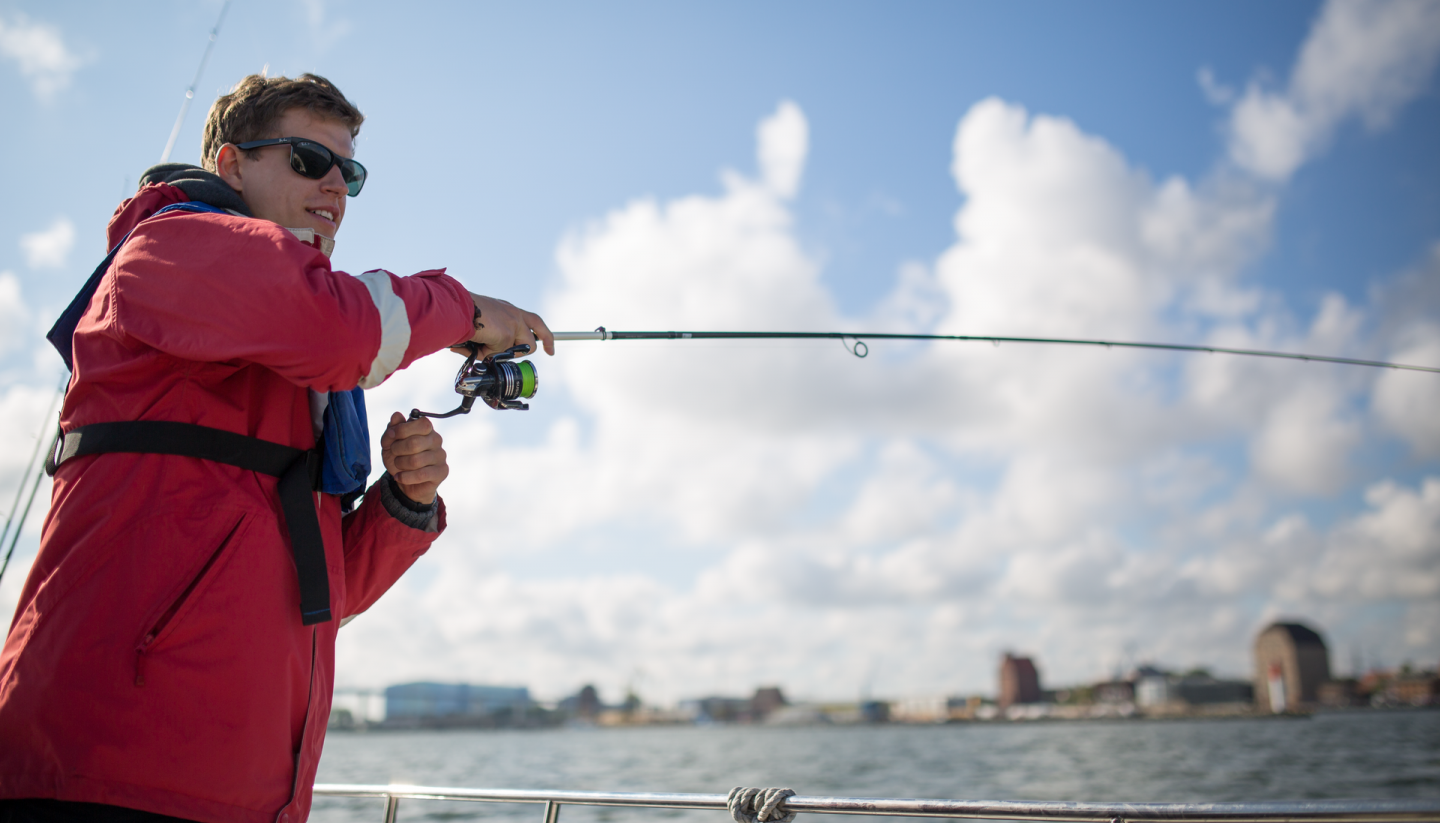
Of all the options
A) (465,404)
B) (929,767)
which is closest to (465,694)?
(929,767)

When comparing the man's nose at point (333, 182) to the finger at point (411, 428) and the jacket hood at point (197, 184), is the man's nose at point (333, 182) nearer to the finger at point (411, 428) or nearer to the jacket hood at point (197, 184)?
the jacket hood at point (197, 184)

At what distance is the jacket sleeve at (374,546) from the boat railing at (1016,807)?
0.87 m

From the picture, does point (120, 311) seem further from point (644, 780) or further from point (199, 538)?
point (644, 780)

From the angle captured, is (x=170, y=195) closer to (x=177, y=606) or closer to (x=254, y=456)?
(x=254, y=456)

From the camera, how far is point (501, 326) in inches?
69.5

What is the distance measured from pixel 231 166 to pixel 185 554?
2.76ft

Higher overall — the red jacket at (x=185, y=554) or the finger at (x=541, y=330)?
the finger at (x=541, y=330)

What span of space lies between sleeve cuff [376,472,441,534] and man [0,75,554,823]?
0.30 m

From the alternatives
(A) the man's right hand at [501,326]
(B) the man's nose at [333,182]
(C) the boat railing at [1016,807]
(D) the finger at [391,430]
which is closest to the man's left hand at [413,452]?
(D) the finger at [391,430]

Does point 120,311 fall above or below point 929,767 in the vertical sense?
above

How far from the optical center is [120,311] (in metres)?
1.38

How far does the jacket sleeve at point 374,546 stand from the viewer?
1.95 meters

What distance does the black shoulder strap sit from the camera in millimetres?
1365

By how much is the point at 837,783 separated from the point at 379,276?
1325 inches
